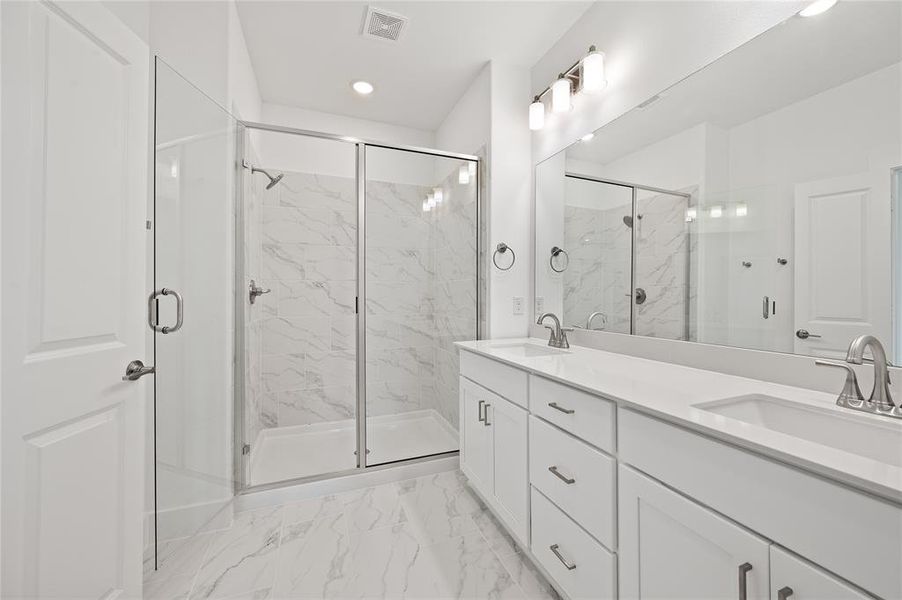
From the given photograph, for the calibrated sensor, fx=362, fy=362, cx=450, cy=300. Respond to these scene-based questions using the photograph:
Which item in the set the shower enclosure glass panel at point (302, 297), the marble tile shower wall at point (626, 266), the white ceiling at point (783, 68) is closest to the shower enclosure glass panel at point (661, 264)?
the marble tile shower wall at point (626, 266)

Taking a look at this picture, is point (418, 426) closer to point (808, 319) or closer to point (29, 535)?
point (29, 535)

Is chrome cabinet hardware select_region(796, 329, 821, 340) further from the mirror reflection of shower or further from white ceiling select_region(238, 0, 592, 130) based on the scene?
the mirror reflection of shower

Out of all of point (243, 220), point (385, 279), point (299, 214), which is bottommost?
point (385, 279)

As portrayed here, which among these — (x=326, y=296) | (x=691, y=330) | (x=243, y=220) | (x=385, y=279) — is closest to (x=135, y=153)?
(x=243, y=220)

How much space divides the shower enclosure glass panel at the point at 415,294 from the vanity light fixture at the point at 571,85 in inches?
20.3

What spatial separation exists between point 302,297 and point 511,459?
6.51 ft

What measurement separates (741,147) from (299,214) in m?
2.62

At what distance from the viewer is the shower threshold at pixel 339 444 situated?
2209mm

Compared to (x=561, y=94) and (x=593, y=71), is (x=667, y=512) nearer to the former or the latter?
(x=593, y=71)

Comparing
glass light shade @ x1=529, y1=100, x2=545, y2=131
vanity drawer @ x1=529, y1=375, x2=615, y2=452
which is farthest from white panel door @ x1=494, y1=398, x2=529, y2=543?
glass light shade @ x1=529, y1=100, x2=545, y2=131

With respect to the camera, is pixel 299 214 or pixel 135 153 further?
pixel 299 214

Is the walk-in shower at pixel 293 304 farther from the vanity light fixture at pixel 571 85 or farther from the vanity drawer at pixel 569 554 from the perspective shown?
the vanity drawer at pixel 569 554

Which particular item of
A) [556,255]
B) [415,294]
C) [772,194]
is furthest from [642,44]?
[415,294]

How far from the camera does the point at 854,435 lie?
2.74 feet
